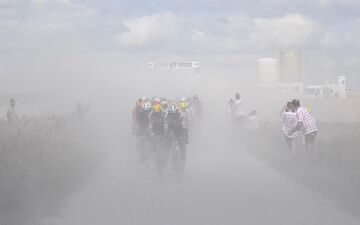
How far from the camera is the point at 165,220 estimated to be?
36.9 feet

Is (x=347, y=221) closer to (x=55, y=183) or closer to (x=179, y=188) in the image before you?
(x=179, y=188)

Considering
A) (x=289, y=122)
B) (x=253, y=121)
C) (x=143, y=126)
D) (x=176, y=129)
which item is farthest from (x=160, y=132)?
(x=253, y=121)

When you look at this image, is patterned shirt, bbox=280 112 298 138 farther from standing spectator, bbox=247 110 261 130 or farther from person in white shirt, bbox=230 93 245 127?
standing spectator, bbox=247 110 261 130

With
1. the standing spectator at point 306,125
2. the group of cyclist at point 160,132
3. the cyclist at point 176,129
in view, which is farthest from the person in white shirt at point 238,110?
the cyclist at point 176,129

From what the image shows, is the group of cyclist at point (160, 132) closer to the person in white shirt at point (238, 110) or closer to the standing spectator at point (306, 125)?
the standing spectator at point (306, 125)

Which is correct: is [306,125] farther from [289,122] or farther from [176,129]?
[176,129]

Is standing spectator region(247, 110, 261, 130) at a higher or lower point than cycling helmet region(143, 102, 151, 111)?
lower

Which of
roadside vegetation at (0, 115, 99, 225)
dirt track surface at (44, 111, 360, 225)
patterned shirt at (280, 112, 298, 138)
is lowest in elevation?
→ dirt track surface at (44, 111, 360, 225)

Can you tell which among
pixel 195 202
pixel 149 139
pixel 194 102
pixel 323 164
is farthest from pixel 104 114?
pixel 195 202

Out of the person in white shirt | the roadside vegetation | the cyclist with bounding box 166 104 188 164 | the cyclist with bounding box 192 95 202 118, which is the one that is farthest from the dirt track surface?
the cyclist with bounding box 192 95 202 118

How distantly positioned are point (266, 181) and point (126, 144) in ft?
44.9

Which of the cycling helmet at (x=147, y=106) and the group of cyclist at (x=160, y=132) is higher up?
the cycling helmet at (x=147, y=106)

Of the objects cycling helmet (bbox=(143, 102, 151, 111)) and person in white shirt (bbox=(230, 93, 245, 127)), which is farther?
person in white shirt (bbox=(230, 93, 245, 127))

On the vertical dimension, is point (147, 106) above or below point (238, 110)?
above
